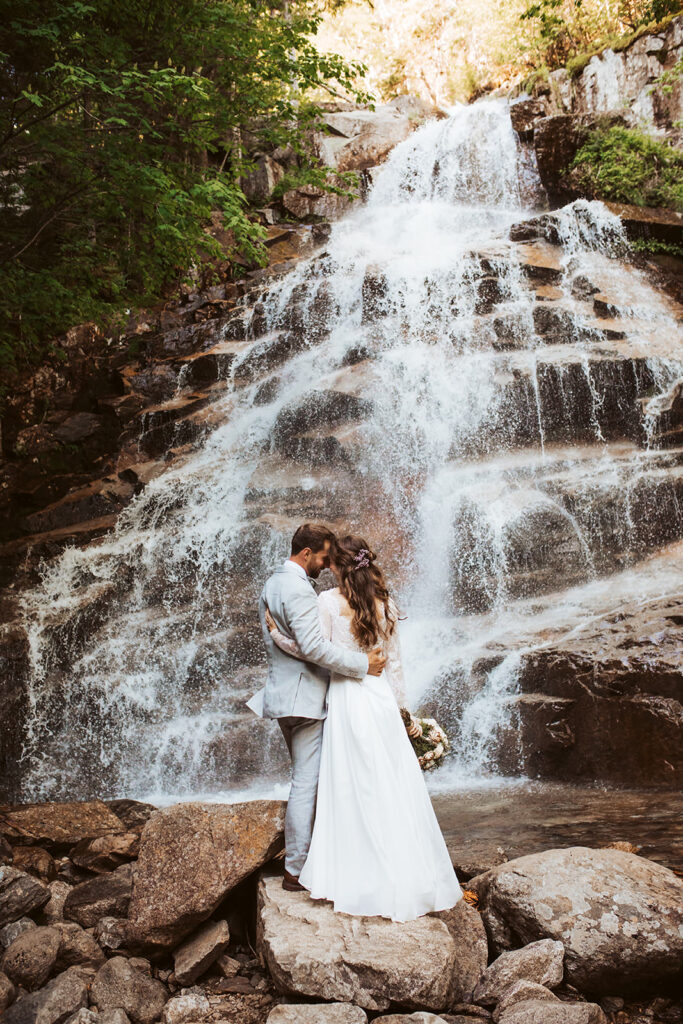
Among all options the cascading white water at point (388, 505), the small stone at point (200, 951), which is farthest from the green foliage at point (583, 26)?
the small stone at point (200, 951)

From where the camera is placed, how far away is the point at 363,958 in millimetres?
3086

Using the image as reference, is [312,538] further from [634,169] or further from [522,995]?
[634,169]

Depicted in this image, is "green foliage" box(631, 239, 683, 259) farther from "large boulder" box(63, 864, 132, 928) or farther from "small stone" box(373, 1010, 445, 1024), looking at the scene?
"small stone" box(373, 1010, 445, 1024)

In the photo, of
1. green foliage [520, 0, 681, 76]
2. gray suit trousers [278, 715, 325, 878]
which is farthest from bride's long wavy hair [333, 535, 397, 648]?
green foliage [520, 0, 681, 76]

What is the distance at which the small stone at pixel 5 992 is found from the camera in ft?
11.1

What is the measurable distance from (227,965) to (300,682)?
151cm

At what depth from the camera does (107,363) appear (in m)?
15.0

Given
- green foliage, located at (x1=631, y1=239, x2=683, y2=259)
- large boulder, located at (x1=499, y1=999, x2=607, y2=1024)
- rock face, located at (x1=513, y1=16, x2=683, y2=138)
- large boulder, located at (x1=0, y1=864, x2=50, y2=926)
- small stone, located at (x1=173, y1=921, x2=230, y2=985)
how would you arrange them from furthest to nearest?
rock face, located at (x1=513, y1=16, x2=683, y2=138) < green foliage, located at (x1=631, y1=239, x2=683, y2=259) < large boulder, located at (x1=0, y1=864, x2=50, y2=926) < small stone, located at (x1=173, y1=921, x2=230, y2=985) < large boulder, located at (x1=499, y1=999, x2=607, y2=1024)

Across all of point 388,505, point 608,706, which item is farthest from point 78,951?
point 388,505

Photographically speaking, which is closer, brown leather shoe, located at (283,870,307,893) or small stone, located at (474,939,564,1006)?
small stone, located at (474,939,564,1006)

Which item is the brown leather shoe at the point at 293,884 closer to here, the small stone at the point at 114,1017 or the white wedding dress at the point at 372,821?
the white wedding dress at the point at 372,821

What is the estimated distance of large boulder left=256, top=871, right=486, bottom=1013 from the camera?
9.91 ft

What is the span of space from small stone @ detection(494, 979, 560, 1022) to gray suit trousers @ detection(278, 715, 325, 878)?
1.11 m

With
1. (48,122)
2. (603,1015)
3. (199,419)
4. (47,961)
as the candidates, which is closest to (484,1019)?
(603,1015)
